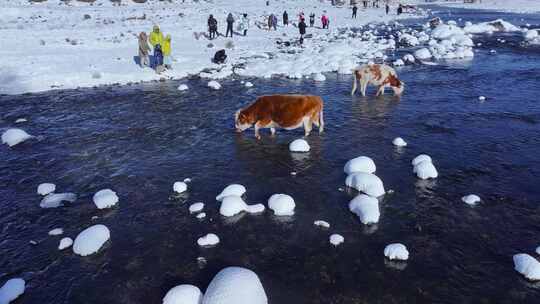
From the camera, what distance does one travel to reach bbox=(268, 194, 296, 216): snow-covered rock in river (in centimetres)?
856

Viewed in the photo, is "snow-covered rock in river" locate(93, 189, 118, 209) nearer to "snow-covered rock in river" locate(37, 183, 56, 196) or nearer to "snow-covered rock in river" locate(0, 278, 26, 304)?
"snow-covered rock in river" locate(37, 183, 56, 196)

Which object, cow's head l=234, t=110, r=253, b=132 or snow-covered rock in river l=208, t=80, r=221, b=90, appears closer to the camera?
cow's head l=234, t=110, r=253, b=132

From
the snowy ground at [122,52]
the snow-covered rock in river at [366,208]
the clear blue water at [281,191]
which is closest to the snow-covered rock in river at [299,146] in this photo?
the clear blue water at [281,191]

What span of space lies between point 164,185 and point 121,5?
214 ft

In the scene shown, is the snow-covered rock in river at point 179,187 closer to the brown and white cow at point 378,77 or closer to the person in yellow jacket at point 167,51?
the brown and white cow at point 378,77

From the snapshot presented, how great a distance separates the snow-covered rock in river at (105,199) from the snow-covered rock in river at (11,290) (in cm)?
253

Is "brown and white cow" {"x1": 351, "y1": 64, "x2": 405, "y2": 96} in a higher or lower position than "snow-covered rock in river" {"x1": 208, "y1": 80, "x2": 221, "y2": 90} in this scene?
higher

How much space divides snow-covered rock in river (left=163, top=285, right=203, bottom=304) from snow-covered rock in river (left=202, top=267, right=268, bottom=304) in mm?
288

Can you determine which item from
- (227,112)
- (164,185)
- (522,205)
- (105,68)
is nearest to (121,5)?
(105,68)

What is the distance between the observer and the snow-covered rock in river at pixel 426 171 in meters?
10.1

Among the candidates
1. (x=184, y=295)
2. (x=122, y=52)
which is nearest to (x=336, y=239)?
(x=184, y=295)

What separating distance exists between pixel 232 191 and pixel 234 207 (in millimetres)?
820

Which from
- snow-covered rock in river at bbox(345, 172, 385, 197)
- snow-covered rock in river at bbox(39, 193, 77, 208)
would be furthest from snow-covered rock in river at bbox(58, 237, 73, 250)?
snow-covered rock in river at bbox(345, 172, 385, 197)

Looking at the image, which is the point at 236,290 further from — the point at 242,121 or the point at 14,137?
the point at 14,137
